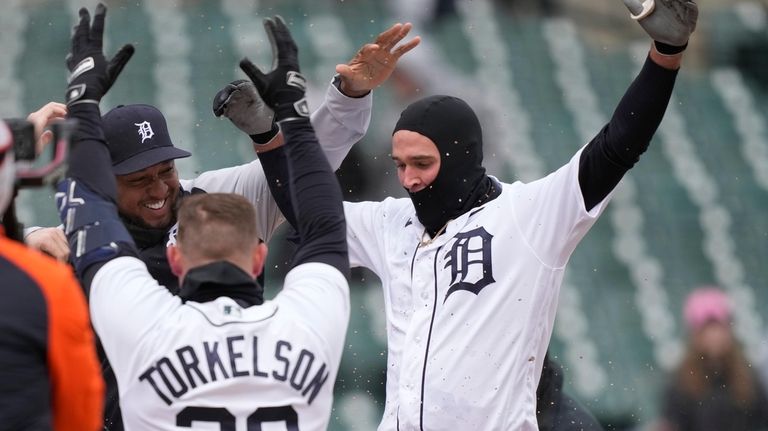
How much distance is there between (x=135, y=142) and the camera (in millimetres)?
4332

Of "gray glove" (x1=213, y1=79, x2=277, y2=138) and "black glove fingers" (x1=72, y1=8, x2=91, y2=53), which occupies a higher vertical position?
"black glove fingers" (x1=72, y1=8, x2=91, y2=53)

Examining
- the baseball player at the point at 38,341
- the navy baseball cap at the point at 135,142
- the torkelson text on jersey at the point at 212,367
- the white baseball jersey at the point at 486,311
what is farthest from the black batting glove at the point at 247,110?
the baseball player at the point at 38,341

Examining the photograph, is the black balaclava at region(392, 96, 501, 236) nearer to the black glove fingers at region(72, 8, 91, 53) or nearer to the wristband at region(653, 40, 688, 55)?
the wristband at region(653, 40, 688, 55)

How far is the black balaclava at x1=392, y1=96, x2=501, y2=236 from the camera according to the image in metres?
4.13

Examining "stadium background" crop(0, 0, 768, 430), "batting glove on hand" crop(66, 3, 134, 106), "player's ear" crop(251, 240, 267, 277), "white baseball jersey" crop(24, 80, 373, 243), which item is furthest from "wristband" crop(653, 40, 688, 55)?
"stadium background" crop(0, 0, 768, 430)

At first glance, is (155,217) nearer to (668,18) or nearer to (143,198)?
(143,198)

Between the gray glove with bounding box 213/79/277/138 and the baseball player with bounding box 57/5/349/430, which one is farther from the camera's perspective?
the gray glove with bounding box 213/79/277/138

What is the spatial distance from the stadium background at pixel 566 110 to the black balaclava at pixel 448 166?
4.39 m

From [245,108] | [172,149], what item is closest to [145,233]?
[172,149]

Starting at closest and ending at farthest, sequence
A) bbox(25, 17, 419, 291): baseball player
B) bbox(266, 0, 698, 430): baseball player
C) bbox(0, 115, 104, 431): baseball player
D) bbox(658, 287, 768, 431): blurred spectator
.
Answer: bbox(0, 115, 104, 431): baseball player < bbox(266, 0, 698, 430): baseball player < bbox(25, 17, 419, 291): baseball player < bbox(658, 287, 768, 431): blurred spectator

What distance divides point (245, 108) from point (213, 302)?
1191mm

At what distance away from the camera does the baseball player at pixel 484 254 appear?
382cm

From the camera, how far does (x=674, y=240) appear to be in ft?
33.4

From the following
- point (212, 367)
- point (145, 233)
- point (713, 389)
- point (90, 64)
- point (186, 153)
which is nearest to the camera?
point (212, 367)
